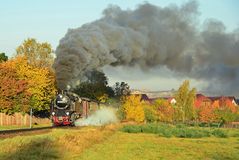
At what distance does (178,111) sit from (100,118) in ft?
121

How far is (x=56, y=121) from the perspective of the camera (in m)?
56.4

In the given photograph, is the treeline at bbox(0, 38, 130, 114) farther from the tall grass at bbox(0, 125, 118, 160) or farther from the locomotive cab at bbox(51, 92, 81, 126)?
the tall grass at bbox(0, 125, 118, 160)

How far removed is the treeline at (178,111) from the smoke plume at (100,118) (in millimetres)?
11311

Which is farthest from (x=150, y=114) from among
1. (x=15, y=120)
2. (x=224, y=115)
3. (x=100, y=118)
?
(x=100, y=118)

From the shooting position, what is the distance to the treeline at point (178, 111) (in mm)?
96188

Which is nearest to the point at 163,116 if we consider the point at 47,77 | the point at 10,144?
the point at 47,77

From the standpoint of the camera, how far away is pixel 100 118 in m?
71.4

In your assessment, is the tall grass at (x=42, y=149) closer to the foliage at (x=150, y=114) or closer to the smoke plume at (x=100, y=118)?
the smoke plume at (x=100, y=118)

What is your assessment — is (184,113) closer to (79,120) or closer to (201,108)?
(201,108)

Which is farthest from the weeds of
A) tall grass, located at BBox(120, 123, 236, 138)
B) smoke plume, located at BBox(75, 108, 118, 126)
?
smoke plume, located at BBox(75, 108, 118, 126)

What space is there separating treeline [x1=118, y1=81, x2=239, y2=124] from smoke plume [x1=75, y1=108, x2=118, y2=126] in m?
11.3

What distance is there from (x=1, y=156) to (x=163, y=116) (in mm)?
89733

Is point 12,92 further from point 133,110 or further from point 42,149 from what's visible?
point 42,149

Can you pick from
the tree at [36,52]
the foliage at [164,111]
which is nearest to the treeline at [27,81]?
the tree at [36,52]
